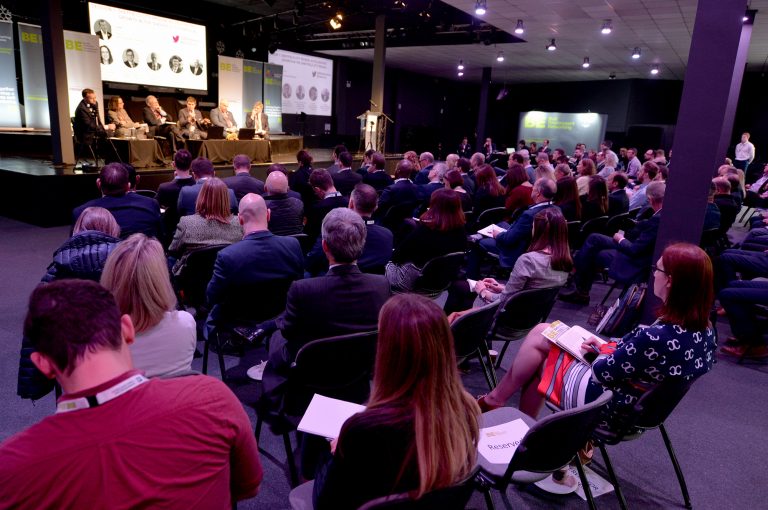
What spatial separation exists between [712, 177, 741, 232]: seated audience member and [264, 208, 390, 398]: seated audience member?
5.32m

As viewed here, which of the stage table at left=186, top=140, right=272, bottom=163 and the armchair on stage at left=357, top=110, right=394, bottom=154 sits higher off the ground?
the armchair on stage at left=357, top=110, right=394, bottom=154

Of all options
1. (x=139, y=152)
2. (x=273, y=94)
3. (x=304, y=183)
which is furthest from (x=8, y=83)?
(x=304, y=183)

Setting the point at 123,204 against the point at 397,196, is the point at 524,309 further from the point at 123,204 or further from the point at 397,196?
the point at 397,196

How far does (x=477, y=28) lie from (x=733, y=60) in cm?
920

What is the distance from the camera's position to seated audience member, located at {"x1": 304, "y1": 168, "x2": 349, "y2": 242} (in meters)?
4.59

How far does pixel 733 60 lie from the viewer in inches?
137

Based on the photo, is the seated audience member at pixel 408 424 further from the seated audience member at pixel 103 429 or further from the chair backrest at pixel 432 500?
the seated audience member at pixel 103 429

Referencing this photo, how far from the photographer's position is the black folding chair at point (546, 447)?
1601 mm

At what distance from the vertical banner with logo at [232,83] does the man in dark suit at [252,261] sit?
11.8 meters

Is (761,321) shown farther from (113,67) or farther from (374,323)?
(113,67)

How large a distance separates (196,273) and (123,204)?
0.86 m

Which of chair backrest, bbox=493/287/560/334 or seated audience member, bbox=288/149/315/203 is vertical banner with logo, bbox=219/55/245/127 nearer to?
seated audience member, bbox=288/149/315/203

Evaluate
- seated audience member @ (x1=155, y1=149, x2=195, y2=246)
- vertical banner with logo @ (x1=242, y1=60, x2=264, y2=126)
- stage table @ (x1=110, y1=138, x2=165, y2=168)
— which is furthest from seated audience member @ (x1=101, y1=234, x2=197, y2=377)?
vertical banner with logo @ (x1=242, y1=60, x2=264, y2=126)

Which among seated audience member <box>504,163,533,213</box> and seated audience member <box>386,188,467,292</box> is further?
seated audience member <box>504,163,533,213</box>
